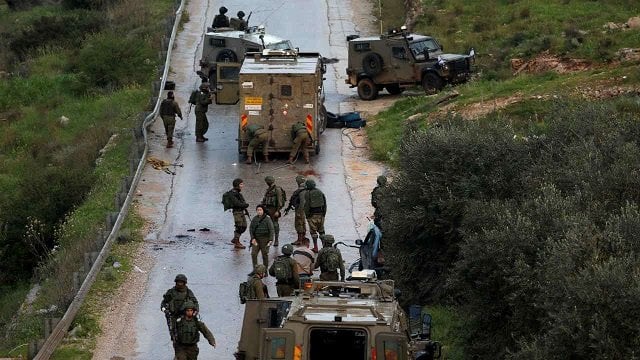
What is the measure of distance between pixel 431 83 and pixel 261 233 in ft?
53.2

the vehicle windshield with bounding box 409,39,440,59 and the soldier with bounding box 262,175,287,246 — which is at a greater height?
the vehicle windshield with bounding box 409,39,440,59

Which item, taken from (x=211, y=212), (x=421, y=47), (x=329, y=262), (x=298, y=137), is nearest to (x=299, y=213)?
(x=211, y=212)

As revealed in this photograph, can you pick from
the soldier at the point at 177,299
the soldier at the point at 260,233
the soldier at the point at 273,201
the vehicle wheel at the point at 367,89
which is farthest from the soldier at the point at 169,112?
the soldier at the point at 177,299

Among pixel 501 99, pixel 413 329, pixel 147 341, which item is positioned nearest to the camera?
pixel 413 329

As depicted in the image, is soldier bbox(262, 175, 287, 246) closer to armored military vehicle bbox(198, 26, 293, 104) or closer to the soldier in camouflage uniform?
the soldier in camouflage uniform

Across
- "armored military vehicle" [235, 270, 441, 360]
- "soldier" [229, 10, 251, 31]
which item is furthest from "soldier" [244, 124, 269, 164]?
"armored military vehicle" [235, 270, 441, 360]

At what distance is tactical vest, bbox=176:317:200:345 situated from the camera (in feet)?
57.6

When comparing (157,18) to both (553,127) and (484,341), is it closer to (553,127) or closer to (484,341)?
(553,127)

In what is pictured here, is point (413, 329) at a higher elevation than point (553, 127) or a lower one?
lower

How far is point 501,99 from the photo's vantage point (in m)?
32.7

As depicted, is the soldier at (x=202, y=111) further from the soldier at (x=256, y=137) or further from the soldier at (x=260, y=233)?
the soldier at (x=260, y=233)

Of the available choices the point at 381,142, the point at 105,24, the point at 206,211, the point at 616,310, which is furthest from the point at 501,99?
the point at 105,24

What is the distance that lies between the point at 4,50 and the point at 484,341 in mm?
40979

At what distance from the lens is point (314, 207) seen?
2414 centimetres
